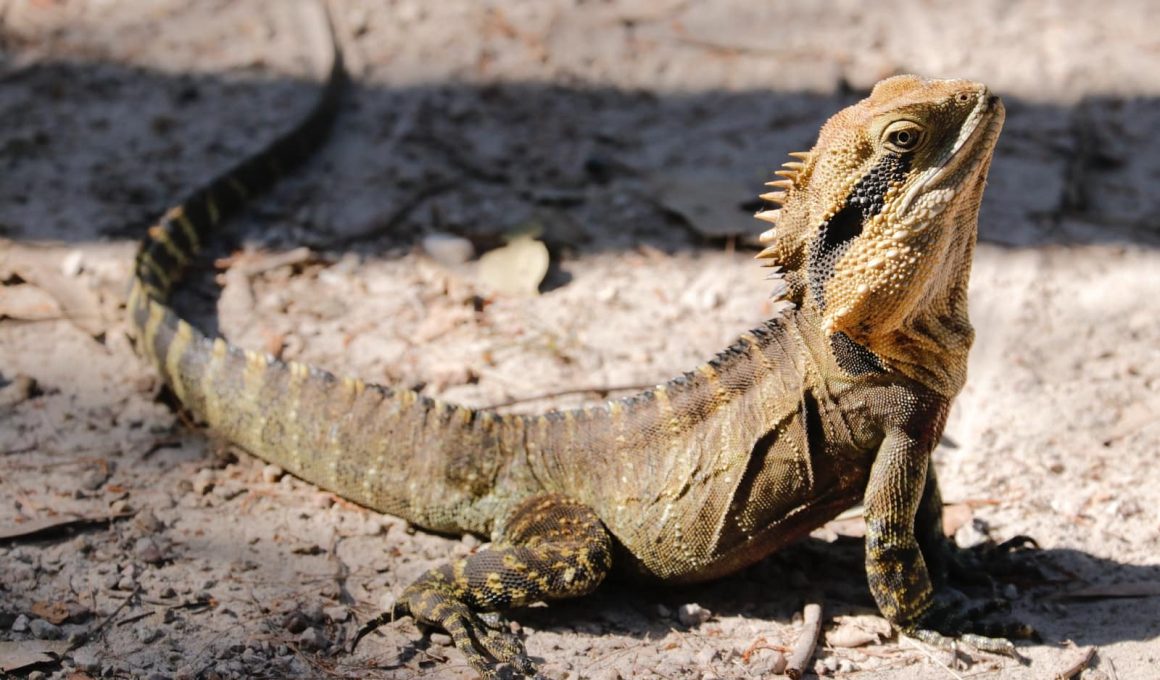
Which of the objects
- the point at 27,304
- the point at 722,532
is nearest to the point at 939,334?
the point at 722,532

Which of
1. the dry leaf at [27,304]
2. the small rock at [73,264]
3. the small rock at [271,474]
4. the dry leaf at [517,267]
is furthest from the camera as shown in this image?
the dry leaf at [517,267]

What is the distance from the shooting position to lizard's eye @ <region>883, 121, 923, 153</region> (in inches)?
146

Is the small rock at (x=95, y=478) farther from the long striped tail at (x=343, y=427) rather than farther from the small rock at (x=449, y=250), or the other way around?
the small rock at (x=449, y=250)

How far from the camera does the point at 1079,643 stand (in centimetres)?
416

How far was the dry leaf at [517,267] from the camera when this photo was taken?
6281 mm

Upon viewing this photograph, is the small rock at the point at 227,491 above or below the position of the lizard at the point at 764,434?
below

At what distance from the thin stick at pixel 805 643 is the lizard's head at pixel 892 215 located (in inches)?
37.8

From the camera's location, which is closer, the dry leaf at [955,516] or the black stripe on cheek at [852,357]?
the black stripe on cheek at [852,357]

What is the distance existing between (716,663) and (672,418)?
2.85ft

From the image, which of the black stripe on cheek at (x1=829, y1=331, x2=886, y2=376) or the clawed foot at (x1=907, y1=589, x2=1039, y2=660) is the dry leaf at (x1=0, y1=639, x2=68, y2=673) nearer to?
the black stripe on cheek at (x1=829, y1=331, x2=886, y2=376)

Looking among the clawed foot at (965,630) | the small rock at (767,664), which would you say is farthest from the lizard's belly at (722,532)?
the clawed foot at (965,630)

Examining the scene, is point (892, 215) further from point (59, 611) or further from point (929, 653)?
point (59, 611)

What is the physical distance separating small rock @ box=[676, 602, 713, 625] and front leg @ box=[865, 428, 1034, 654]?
621mm

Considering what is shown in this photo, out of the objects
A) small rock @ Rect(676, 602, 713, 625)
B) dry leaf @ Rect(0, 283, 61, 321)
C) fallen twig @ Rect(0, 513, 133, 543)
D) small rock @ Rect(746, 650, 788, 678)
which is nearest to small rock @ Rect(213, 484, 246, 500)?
fallen twig @ Rect(0, 513, 133, 543)
